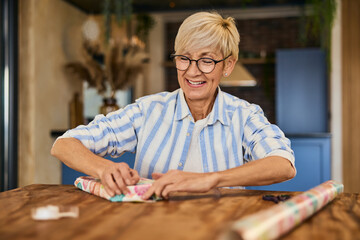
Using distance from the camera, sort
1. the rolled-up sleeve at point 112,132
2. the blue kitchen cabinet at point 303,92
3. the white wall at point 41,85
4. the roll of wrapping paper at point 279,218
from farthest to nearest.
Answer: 1. the blue kitchen cabinet at point 303,92
2. the white wall at point 41,85
3. the rolled-up sleeve at point 112,132
4. the roll of wrapping paper at point 279,218

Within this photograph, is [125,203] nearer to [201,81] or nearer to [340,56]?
[201,81]

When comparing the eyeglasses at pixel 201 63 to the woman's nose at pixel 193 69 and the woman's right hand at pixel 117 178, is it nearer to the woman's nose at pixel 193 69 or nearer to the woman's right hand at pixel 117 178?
the woman's nose at pixel 193 69

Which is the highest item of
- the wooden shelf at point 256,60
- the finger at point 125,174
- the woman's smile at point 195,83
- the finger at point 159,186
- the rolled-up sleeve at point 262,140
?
the wooden shelf at point 256,60

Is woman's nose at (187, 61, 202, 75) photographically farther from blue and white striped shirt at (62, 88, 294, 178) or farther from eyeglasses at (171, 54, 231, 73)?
blue and white striped shirt at (62, 88, 294, 178)

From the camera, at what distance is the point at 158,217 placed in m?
0.97

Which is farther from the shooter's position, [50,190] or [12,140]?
[12,140]

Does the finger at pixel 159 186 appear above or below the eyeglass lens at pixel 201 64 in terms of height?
below

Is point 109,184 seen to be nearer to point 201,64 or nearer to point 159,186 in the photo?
point 159,186

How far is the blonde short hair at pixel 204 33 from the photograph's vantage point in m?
1.62

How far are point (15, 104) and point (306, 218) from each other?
3074mm

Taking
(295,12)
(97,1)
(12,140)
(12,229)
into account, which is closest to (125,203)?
(12,229)

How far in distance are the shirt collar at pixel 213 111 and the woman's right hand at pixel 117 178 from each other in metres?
0.49

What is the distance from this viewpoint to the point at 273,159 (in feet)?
4.63

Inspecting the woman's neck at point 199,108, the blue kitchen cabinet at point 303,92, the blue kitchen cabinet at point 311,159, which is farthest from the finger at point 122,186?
the blue kitchen cabinet at point 303,92
